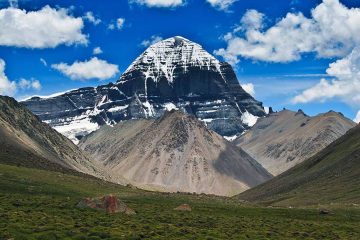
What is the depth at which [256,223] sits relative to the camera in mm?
101938

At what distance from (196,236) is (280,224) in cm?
3123

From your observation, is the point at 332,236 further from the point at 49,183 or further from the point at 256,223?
the point at 49,183

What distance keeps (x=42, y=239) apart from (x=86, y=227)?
10454 millimetres

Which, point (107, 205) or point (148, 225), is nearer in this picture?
point (148, 225)

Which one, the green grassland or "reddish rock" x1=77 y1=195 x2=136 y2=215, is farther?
"reddish rock" x1=77 y1=195 x2=136 y2=215

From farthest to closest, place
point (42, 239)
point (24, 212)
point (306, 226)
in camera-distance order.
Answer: point (306, 226), point (24, 212), point (42, 239)

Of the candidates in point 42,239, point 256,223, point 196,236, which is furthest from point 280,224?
point 42,239

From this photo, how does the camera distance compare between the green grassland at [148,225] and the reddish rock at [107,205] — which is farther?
the reddish rock at [107,205]

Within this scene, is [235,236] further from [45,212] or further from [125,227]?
[45,212]

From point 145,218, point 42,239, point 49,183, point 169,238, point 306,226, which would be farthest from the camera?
point 49,183

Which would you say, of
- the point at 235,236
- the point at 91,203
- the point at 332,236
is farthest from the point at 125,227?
the point at 332,236

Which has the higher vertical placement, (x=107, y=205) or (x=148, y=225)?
(x=107, y=205)

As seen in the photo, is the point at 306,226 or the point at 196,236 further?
the point at 306,226

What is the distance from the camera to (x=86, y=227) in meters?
73.7
